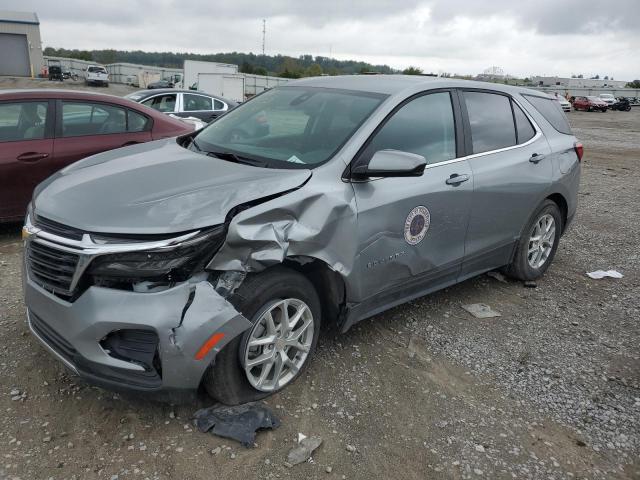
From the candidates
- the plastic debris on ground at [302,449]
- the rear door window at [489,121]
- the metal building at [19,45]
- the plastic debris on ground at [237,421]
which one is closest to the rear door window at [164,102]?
the rear door window at [489,121]

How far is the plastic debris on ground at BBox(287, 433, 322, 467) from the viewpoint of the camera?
271cm

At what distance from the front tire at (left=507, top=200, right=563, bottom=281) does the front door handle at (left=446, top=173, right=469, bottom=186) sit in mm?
1178

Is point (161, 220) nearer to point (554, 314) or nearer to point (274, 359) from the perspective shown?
point (274, 359)

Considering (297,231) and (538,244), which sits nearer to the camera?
(297,231)

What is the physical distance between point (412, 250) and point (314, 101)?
1.25 metres

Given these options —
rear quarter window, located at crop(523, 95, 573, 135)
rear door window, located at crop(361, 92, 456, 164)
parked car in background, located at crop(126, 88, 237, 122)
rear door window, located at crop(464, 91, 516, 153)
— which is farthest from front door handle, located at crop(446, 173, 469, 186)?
parked car in background, located at crop(126, 88, 237, 122)

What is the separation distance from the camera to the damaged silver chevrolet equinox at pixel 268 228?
2.59 m

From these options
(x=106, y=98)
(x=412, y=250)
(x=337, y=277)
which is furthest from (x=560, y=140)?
(x=106, y=98)

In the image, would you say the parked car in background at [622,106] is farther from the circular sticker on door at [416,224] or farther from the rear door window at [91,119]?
the circular sticker on door at [416,224]

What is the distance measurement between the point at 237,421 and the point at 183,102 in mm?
10012

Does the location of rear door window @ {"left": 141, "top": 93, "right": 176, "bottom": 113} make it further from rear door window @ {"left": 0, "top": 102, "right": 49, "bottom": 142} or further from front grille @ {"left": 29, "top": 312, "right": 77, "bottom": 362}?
front grille @ {"left": 29, "top": 312, "right": 77, "bottom": 362}

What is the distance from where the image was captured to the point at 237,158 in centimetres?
345

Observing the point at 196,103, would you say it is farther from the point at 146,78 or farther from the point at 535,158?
the point at 146,78

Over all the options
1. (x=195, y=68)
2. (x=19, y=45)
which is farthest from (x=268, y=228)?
(x=19, y=45)
